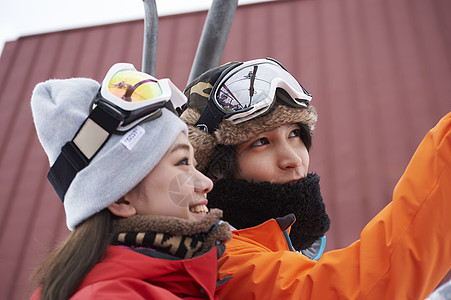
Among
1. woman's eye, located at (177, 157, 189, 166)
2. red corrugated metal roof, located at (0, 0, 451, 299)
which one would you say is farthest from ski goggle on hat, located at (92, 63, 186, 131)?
red corrugated metal roof, located at (0, 0, 451, 299)

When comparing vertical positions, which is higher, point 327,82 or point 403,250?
point 327,82

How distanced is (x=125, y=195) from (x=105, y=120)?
0.16 meters

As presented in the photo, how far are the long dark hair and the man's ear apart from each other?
0.04 feet

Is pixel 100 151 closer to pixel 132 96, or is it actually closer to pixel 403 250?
pixel 132 96

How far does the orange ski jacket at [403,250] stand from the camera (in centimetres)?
72

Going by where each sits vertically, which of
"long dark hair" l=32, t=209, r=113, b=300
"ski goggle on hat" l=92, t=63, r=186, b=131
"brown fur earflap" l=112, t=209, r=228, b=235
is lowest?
"long dark hair" l=32, t=209, r=113, b=300

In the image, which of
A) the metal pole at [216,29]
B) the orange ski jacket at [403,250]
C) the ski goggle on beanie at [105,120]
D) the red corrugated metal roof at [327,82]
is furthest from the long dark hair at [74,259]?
the red corrugated metal roof at [327,82]

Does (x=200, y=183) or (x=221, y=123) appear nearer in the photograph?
(x=200, y=183)

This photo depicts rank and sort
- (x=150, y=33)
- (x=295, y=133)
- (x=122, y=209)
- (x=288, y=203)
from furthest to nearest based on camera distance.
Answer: (x=150, y=33) < (x=295, y=133) < (x=288, y=203) < (x=122, y=209)

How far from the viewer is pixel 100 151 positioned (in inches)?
33.4

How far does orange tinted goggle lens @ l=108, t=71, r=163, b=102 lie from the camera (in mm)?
907

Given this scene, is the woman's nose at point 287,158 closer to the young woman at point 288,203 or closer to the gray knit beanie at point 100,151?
the young woman at point 288,203

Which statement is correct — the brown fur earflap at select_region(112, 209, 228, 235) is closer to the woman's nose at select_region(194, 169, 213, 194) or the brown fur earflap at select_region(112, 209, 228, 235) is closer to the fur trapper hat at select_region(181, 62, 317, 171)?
the woman's nose at select_region(194, 169, 213, 194)

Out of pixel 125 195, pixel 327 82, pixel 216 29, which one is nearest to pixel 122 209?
pixel 125 195
